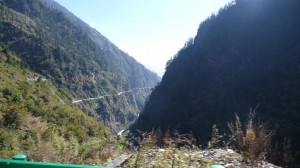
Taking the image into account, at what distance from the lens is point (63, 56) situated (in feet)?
289

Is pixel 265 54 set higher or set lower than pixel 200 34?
lower

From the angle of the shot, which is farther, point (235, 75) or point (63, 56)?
point (63, 56)

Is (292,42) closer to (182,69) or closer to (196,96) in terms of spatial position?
(196,96)

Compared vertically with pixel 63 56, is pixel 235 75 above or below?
below

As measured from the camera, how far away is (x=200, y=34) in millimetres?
92688

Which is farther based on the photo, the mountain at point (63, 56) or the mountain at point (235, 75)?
the mountain at point (63, 56)

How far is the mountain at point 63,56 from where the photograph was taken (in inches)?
2963

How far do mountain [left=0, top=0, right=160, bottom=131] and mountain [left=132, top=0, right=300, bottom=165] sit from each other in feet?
63.7

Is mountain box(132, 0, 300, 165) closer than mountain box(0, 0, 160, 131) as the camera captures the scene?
Yes

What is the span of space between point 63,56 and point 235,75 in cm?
4563

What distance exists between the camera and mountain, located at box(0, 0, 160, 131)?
7525 centimetres

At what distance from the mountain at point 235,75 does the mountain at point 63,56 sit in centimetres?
1942

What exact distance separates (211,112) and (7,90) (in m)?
49.4

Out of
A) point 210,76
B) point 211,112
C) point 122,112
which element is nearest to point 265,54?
point 210,76
